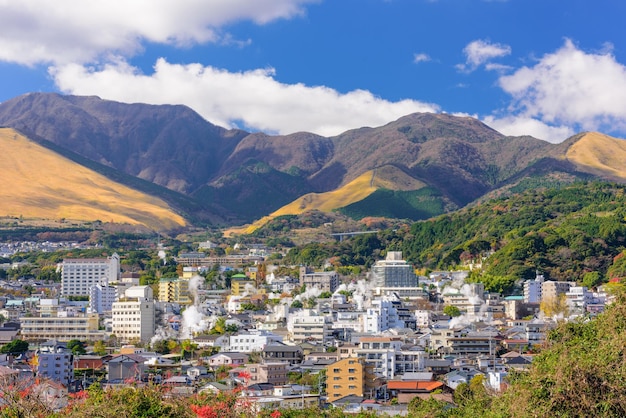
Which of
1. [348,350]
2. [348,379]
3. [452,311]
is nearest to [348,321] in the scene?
[452,311]

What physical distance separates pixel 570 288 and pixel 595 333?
54946 mm

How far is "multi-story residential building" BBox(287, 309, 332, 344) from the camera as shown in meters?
69.0

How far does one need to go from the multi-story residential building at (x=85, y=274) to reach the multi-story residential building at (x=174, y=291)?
38.5 feet

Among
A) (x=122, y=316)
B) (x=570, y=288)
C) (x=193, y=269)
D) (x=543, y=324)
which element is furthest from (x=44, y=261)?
(x=543, y=324)

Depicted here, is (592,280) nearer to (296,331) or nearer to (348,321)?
(348,321)

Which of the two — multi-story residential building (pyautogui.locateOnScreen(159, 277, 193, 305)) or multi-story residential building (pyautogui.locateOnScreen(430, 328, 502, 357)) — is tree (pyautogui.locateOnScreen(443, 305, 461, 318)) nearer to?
multi-story residential building (pyautogui.locateOnScreen(430, 328, 502, 357))

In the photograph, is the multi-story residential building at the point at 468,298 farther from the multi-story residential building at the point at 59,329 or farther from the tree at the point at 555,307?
the multi-story residential building at the point at 59,329

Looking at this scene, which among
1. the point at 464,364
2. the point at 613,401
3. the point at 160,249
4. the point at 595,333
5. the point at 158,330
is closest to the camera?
the point at 613,401

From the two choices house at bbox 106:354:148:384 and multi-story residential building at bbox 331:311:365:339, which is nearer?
house at bbox 106:354:148:384

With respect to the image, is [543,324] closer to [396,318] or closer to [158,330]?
[396,318]

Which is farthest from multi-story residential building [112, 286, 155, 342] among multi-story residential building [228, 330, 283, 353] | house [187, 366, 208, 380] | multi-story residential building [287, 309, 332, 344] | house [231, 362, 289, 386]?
house [231, 362, 289, 386]

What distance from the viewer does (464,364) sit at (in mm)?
56562

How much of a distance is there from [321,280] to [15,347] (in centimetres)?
4295

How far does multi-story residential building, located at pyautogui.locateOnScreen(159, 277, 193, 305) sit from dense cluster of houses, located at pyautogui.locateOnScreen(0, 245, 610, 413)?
11cm
